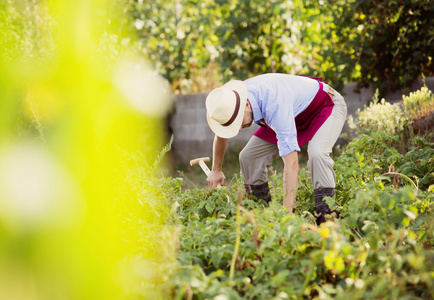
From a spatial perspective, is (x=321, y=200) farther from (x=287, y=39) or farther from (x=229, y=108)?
(x=287, y=39)

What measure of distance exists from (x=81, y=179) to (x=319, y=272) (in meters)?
1.08

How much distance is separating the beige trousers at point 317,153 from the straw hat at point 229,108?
42 centimetres

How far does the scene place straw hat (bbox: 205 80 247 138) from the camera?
2.53 meters


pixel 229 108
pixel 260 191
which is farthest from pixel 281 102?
pixel 260 191

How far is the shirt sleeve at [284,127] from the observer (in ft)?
8.04

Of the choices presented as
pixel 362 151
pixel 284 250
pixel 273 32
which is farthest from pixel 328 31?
pixel 284 250

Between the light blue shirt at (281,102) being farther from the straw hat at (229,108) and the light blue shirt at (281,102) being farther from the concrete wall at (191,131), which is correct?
the concrete wall at (191,131)

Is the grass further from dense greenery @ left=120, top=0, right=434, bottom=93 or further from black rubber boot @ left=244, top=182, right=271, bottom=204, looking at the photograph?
black rubber boot @ left=244, top=182, right=271, bottom=204

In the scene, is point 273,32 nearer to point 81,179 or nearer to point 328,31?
point 328,31

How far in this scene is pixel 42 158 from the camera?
55 cm

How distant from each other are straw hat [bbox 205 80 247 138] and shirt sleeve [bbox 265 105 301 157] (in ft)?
0.56

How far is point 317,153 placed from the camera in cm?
270

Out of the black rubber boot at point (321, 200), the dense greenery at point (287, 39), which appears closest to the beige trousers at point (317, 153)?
the black rubber boot at point (321, 200)

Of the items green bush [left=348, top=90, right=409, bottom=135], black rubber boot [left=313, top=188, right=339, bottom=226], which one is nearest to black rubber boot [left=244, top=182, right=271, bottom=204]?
black rubber boot [left=313, top=188, right=339, bottom=226]
